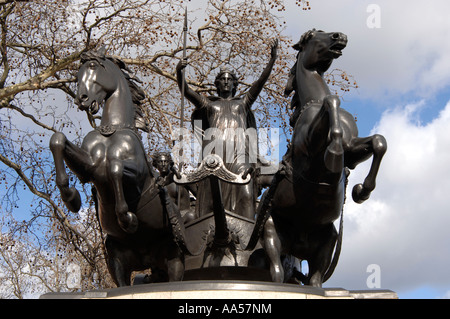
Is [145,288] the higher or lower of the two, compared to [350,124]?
lower

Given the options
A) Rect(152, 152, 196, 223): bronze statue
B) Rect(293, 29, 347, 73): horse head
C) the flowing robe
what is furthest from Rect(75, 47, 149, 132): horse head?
Rect(293, 29, 347, 73): horse head

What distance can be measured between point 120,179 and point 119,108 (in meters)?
0.96

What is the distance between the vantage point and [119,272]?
6.71 m

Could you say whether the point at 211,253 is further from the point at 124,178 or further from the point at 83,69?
the point at 83,69

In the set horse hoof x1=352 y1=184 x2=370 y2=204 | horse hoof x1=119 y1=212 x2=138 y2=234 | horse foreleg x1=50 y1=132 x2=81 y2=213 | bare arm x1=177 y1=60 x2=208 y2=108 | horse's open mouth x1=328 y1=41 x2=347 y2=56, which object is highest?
bare arm x1=177 y1=60 x2=208 y2=108

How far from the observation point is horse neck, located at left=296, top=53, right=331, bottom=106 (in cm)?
632

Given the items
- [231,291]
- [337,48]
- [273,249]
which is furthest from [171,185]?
[231,291]

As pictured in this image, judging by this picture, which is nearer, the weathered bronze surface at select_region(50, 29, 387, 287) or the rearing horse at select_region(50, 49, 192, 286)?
the weathered bronze surface at select_region(50, 29, 387, 287)

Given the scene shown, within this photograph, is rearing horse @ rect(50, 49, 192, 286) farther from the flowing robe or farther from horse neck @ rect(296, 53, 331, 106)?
horse neck @ rect(296, 53, 331, 106)

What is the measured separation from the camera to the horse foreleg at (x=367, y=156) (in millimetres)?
5590

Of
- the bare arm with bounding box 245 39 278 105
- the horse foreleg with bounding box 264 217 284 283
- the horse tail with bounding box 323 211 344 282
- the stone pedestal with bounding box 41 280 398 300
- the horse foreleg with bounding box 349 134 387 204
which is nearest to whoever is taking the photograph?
the stone pedestal with bounding box 41 280 398 300
